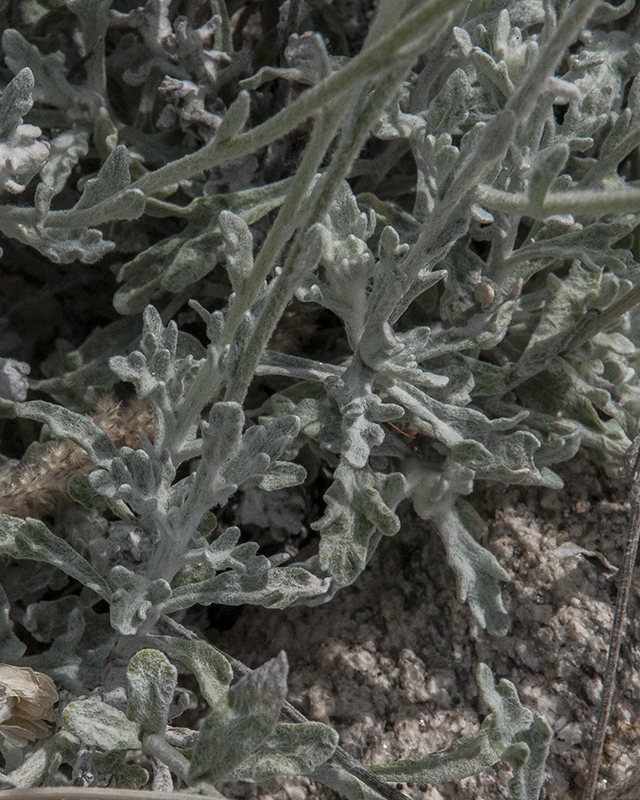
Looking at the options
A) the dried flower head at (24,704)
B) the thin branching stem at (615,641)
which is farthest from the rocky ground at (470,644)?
the dried flower head at (24,704)

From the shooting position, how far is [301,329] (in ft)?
7.98

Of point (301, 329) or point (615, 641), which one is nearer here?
point (615, 641)

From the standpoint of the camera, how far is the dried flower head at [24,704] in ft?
5.43

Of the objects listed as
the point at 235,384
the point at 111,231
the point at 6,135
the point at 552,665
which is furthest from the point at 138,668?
the point at 111,231

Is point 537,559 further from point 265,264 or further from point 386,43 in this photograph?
point 386,43

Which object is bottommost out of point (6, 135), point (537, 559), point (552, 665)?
point (552, 665)

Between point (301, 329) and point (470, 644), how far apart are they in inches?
39.6

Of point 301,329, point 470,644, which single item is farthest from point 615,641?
point 301,329

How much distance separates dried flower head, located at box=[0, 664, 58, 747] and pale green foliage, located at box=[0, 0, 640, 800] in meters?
0.06

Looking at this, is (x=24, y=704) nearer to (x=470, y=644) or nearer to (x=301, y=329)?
(x=470, y=644)

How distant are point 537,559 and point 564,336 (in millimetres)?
602

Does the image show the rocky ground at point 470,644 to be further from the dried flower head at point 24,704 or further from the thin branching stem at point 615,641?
the dried flower head at point 24,704

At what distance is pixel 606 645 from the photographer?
2.06 meters

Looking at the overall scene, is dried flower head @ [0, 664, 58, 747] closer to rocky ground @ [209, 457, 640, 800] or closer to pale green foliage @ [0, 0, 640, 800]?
pale green foliage @ [0, 0, 640, 800]
